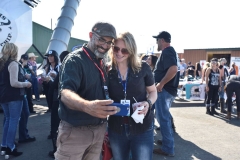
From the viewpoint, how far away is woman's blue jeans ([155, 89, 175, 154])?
375 centimetres

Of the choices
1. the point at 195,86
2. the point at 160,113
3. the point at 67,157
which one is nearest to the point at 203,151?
the point at 160,113

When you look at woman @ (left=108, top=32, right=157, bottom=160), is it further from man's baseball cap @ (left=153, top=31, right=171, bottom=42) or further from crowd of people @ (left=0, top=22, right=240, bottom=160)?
man's baseball cap @ (left=153, top=31, right=171, bottom=42)

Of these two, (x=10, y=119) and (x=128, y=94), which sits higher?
(x=128, y=94)

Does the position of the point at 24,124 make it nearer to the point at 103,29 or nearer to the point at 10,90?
the point at 10,90

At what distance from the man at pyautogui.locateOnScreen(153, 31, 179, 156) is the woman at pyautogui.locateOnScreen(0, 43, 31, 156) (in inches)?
91.1

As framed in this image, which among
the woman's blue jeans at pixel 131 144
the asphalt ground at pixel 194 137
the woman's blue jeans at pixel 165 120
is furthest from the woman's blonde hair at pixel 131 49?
the asphalt ground at pixel 194 137

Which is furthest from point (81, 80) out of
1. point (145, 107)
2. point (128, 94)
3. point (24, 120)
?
point (24, 120)

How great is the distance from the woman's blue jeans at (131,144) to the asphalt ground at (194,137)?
167 cm

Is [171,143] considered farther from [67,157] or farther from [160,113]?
[67,157]

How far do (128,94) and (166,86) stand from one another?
Result: 1867 millimetres

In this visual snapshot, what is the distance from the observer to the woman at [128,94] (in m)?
2.17

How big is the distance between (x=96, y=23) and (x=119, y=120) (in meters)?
0.96

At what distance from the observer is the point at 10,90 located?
11.9 ft

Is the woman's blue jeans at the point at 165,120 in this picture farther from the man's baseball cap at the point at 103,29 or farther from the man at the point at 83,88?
the man's baseball cap at the point at 103,29
